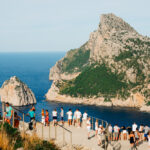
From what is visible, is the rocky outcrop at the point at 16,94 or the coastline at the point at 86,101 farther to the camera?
the coastline at the point at 86,101

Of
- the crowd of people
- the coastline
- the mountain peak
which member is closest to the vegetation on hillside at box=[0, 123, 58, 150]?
A: the crowd of people

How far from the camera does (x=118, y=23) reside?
648 feet

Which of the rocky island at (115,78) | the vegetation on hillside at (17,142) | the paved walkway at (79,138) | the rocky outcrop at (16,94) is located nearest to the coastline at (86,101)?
the rocky island at (115,78)

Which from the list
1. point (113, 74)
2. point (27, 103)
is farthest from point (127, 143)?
point (113, 74)

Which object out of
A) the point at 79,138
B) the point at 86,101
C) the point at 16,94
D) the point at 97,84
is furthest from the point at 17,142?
the point at 97,84

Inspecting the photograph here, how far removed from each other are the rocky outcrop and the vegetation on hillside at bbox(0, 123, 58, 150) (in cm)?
12208

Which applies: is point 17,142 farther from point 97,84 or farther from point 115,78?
point 97,84

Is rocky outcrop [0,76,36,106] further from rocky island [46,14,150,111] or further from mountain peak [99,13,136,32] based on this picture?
mountain peak [99,13,136,32]

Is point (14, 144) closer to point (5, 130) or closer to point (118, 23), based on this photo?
point (5, 130)

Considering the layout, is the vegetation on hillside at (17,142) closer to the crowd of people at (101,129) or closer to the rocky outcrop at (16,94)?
the crowd of people at (101,129)

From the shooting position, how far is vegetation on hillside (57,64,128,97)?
153 metres

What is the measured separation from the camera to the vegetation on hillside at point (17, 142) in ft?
52.0

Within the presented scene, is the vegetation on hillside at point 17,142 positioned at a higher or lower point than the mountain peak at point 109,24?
lower

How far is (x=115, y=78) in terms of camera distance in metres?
163
